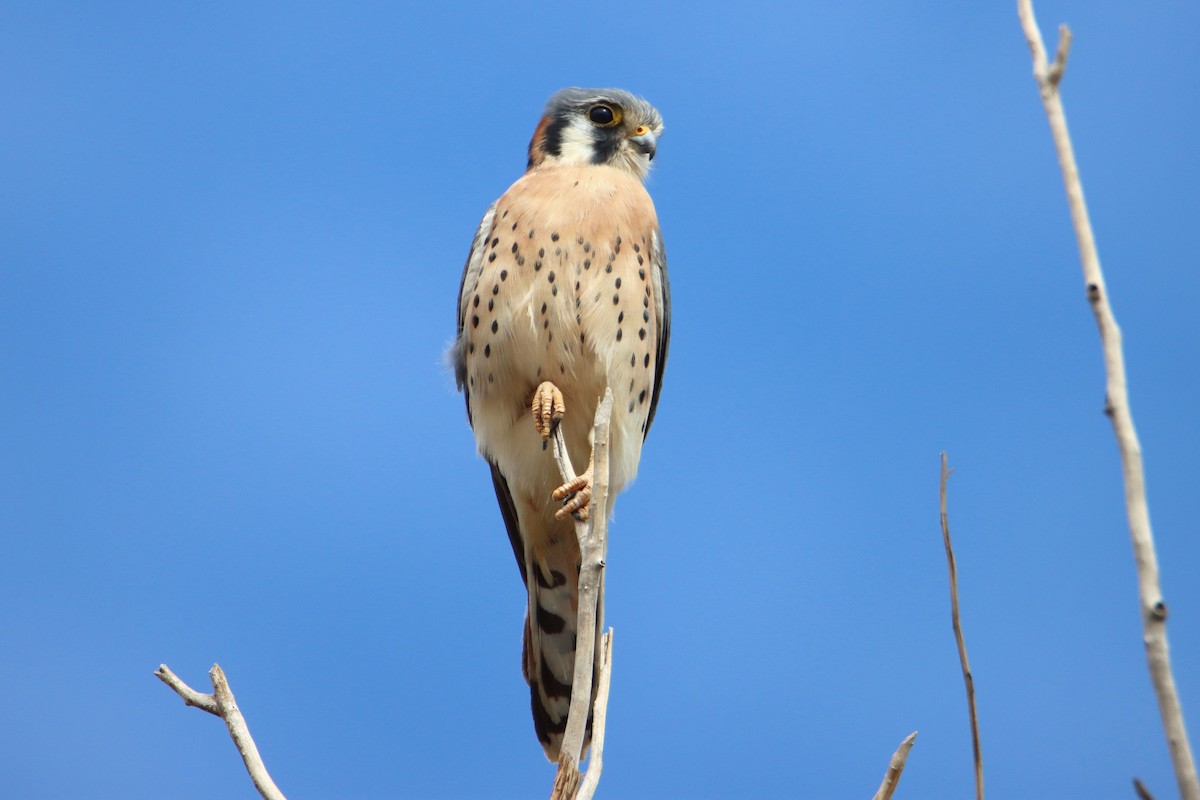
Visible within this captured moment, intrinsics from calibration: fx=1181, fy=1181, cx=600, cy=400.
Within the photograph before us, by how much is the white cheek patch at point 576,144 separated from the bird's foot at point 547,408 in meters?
0.75

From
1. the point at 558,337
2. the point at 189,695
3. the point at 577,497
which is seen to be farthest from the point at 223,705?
the point at 558,337

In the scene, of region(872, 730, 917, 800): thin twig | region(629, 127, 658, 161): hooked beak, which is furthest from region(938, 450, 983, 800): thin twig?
region(629, 127, 658, 161): hooked beak

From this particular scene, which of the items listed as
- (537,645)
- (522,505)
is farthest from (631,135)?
(537,645)

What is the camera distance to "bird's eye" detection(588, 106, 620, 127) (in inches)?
125

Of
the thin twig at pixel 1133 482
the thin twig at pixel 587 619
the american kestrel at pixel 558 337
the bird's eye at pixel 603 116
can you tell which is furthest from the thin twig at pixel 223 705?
the bird's eye at pixel 603 116

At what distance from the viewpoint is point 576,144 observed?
3182mm

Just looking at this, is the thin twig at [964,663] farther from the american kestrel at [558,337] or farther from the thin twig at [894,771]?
the american kestrel at [558,337]

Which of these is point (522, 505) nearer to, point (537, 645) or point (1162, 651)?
point (537, 645)

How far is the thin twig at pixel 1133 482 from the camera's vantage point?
0.85 metres

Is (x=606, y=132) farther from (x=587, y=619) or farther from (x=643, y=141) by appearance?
(x=587, y=619)

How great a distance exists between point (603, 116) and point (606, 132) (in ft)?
0.15

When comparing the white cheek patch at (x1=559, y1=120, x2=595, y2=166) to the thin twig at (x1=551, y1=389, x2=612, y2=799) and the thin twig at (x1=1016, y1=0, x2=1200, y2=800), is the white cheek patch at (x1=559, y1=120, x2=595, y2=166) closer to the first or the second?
the thin twig at (x1=551, y1=389, x2=612, y2=799)

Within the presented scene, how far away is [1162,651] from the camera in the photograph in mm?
882

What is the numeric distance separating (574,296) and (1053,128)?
1.86 meters
